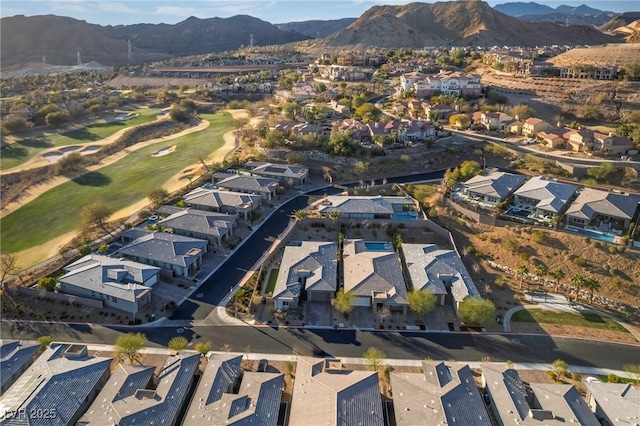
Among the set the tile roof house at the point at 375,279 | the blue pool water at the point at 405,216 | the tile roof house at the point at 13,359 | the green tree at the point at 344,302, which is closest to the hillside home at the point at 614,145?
the blue pool water at the point at 405,216

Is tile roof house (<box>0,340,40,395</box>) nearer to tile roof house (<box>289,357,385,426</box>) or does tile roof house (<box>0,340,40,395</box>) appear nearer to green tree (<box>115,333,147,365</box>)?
green tree (<box>115,333,147,365</box>)

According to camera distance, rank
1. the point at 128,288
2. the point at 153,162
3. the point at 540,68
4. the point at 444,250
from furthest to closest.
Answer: the point at 540,68 → the point at 153,162 → the point at 444,250 → the point at 128,288

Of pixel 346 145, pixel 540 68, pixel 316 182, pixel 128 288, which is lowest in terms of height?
pixel 128 288

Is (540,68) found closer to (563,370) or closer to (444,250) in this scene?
(444,250)

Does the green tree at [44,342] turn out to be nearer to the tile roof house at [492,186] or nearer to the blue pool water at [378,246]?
the blue pool water at [378,246]

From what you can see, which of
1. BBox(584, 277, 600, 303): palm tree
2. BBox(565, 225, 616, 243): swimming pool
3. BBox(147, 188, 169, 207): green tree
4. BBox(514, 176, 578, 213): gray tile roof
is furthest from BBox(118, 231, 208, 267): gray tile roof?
BBox(565, 225, 616, 243): swimming pool

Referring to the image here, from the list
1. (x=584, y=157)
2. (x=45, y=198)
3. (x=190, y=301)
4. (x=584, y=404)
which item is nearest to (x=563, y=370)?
(x=584, y=404)

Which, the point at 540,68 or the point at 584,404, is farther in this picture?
the point at 540,68
